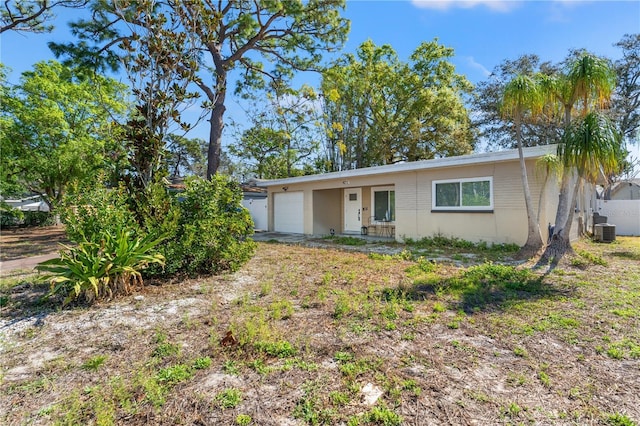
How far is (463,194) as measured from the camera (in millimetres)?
9609

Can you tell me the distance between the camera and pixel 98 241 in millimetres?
4551

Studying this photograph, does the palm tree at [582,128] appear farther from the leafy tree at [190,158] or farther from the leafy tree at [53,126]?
the leafy tree at [190,158]

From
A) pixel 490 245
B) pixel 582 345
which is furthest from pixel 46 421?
pixel 490 245

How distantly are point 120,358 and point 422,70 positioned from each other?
2340cm

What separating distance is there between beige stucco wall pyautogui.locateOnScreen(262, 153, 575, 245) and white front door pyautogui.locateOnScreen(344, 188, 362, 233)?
14.1 inches

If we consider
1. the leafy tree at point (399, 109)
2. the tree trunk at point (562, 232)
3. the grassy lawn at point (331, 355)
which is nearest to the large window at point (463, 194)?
the tree trunk at point (562, 232)

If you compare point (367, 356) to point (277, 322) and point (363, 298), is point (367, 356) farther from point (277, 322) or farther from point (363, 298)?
point (363, 298)

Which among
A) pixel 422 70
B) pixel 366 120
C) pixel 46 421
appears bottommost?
pixel 46 421

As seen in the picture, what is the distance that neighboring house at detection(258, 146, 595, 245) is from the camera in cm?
864

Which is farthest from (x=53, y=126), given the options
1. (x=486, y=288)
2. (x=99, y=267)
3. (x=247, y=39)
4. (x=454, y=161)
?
(x=486, y=288)

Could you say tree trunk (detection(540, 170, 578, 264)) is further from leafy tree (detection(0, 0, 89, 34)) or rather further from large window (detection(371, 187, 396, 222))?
leafy tree (detection(0, 0, 89, 34))

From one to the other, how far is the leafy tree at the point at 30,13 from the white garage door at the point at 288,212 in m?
10.0

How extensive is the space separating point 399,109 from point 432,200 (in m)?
13.3

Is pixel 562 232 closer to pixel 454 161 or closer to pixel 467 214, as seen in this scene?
pixel 467 214
